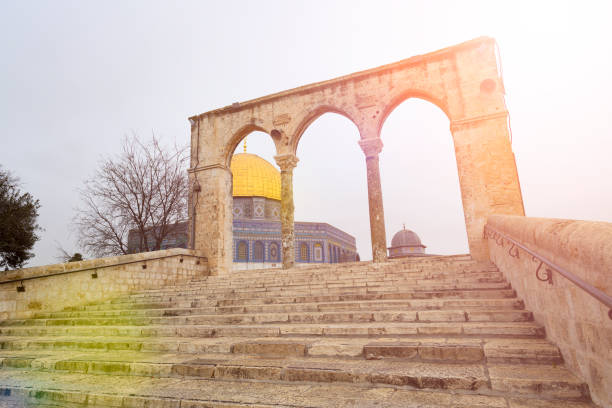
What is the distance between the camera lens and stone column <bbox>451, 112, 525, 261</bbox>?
879cm

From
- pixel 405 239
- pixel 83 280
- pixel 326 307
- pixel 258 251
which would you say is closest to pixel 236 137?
pixel 83 280

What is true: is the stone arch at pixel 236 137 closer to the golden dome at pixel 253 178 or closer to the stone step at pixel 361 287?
the stone step at pixel 361 287

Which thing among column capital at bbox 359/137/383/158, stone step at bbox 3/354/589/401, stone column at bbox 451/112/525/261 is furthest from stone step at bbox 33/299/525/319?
column capital at bbox 359/137/383/158

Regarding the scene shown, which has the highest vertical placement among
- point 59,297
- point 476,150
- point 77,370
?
point 476,150

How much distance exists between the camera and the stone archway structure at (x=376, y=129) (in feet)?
A: 29.7

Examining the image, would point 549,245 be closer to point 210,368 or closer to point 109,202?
point 210,368

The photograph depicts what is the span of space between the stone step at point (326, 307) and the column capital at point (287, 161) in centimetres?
624

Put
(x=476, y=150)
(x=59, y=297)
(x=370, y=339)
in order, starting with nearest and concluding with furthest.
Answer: (x=370, y=339) < (x=59, y=297) < (x=476, y=150)

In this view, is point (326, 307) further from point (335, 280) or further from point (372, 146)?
point (372, 146)

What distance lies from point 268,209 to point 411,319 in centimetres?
2807

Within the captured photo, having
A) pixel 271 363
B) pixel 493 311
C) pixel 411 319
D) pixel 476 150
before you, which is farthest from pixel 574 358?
pixel 476 150

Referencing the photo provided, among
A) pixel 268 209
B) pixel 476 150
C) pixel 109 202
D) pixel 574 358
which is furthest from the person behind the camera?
pixel 268 209

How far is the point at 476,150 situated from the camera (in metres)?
9.24

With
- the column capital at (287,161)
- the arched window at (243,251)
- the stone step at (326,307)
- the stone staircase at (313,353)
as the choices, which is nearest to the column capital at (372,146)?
the column capital at (287,161)
